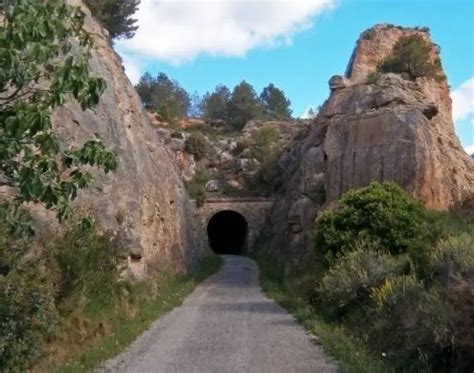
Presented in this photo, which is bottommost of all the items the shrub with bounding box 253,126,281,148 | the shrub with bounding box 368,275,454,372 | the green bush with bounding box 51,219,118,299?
the shrub with bounding box 368,275,454,372

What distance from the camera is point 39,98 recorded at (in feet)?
20.0

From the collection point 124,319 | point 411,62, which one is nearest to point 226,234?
point 411,62

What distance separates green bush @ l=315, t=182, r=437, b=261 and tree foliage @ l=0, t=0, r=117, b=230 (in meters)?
13.9

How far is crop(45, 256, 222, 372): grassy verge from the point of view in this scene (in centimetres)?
1176

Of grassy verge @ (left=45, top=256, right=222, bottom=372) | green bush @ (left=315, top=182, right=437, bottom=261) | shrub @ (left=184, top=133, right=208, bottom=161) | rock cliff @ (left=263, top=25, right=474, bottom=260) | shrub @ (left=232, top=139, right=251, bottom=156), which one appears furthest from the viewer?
shrub @ (left=232, top=139, right=251, bottom=156)

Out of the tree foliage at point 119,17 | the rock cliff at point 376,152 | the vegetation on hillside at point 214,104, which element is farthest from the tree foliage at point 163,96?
the rock cliff at point 376,152

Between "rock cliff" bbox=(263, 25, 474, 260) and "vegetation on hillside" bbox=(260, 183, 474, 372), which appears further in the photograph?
"rock cliff" bbox=(263, 25, 474, 260)

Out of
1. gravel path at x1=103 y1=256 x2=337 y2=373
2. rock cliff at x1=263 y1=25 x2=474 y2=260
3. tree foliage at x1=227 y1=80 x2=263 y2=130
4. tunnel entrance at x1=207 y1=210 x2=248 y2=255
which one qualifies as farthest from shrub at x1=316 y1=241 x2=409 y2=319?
tree foliage at x1=227 y1=80 x2=263 y2=130

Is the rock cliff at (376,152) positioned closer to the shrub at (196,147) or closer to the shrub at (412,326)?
the shrub at (412,326)

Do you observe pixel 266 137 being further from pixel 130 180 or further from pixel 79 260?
pixel 79 260

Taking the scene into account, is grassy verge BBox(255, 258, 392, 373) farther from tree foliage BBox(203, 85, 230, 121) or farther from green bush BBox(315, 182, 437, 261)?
tree foliage BBox(203, 85, 230, 121)

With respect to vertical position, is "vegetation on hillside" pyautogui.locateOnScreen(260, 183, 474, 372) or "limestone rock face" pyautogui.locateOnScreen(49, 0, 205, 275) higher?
"limestone rock face" pyautogui.locateOnScreen(49, 0, 205, 275)

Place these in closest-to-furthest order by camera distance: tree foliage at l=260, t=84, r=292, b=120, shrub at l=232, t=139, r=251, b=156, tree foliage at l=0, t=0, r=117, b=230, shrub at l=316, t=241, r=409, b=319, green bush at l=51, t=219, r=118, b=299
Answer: tree foliage at l=0, t=0, r=117, b=230, green bush at l=51, t=219, r=118, b=299, shrub at l=316, t=241, r=409, b=319, shrub at l=232, t=139, r=251, b=156, tree foliage at l=260, t=84, r=292, b=120

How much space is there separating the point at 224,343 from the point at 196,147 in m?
53.7
